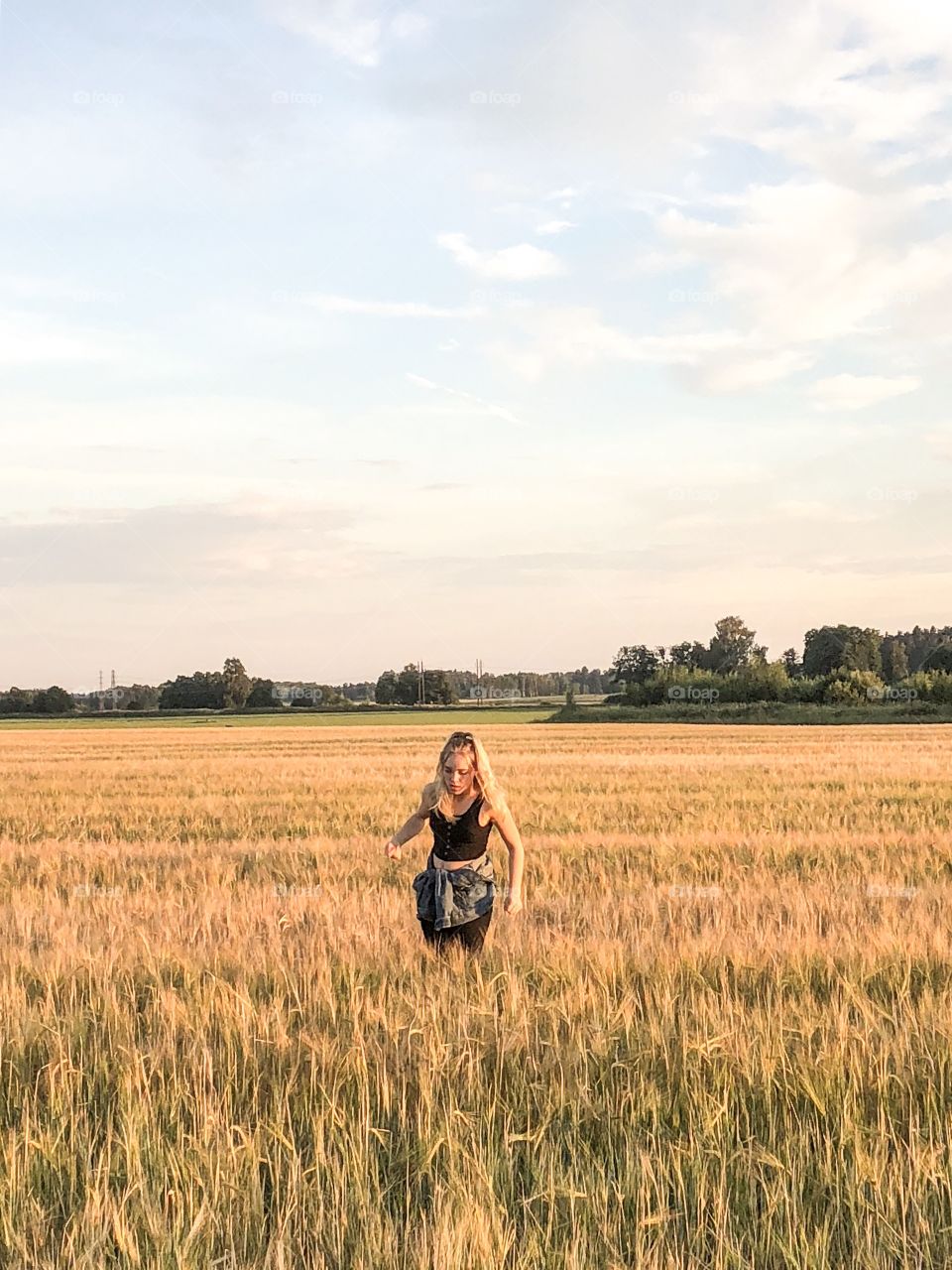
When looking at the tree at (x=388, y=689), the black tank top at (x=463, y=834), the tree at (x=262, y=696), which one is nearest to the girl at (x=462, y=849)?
the black tank top at (x=463, y=834)

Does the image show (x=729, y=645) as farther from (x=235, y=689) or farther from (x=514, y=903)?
(x=514, y=903)

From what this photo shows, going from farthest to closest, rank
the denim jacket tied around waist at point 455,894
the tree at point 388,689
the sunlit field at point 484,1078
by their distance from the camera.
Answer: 1. the tree at point 388,689
2. the denim jacket tied around waist at point 455,894
3. the sunlit field at point 484,1078

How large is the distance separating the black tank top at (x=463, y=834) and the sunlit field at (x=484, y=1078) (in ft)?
2.03

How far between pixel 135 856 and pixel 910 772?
59.9 ft

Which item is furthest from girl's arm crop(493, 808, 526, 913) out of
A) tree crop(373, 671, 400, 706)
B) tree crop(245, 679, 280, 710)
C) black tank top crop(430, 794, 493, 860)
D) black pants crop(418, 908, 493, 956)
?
tree crop(373, 671, 400, 706)

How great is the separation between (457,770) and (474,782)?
23 centimetres

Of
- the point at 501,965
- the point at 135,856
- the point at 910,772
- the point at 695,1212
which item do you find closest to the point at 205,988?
the point at 501,965

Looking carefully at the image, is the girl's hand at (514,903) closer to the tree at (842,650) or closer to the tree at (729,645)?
the tree at (842,650)

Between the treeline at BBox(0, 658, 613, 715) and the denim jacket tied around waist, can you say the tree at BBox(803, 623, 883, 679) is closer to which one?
the treeline at BBox(0, 658, 613, 715)

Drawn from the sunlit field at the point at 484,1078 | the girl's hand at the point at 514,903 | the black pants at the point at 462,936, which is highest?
the girl's hand at the point at 514,903

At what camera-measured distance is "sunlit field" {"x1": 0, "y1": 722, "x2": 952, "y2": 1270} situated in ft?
12.1

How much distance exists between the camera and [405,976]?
21.7ft

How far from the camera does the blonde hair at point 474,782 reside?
711 cm

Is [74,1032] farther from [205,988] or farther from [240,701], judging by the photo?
[240,701]
